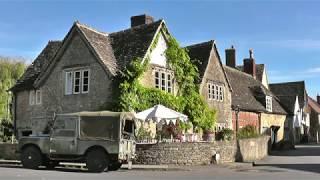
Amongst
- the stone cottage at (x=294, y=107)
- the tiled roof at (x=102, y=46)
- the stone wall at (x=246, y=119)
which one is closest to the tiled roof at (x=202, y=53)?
the stone wall at (x=246, y=119)

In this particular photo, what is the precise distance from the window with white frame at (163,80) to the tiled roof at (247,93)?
38.8ft

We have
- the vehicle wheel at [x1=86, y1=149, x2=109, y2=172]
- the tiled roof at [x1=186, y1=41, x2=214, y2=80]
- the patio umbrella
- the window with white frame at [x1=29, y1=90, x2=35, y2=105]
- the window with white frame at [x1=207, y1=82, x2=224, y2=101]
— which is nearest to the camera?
the vehicle wheel at [x1=86, y1=149, x2=109, y2=172]

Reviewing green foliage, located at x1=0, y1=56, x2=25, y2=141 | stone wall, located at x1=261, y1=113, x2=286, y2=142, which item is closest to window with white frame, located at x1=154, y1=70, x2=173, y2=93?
stone wall, located at x1=261, y1=113, x2=286, y2=142

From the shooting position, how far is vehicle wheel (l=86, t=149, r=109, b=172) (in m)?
22.4

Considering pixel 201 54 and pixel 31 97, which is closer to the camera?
pixel 31 97

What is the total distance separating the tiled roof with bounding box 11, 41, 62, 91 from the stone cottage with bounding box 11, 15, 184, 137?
0.94 metres

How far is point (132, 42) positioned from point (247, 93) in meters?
21.7

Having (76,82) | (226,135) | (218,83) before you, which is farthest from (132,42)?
(218,83)

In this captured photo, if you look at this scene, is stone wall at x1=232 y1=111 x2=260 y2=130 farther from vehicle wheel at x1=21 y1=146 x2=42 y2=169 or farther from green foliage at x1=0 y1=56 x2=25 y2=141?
vehicle wheel at x1=21 y1=146 x2=42 y2=169

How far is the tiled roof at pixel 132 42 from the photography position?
105 feet

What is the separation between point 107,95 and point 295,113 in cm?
3885

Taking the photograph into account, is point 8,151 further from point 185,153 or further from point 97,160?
point 185,153

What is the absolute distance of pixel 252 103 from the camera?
50125 mm

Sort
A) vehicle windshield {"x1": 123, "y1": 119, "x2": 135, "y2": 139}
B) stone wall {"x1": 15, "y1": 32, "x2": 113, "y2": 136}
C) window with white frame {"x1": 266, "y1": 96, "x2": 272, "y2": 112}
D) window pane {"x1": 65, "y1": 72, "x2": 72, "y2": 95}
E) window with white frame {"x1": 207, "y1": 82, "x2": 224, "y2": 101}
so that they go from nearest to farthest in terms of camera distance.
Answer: vehicle windshield {"x1": 123, "y1": 119, "x2": 135, "y2": 139} → stone wall {"x1": 15, "y1": 32, "x2": 113, "y2": 136} → window pane {"x1": 65, "y1": 72, "x2": 72, "y2": 95} → window with white frame {"x1": 207, "y1": 82, "x2": 224, "y2": 101} → window with white frame {"x1": 266, "y1": 96, "x2": 272, "y2": 112}
